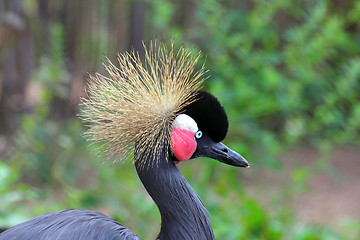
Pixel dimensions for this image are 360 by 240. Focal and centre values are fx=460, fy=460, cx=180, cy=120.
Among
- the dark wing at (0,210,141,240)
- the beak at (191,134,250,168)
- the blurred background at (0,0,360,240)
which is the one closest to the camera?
the dark wing at (0,210,141,240)

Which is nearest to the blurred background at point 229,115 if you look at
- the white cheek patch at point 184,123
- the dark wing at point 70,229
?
the dark wing at point 70,229

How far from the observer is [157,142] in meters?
1.27

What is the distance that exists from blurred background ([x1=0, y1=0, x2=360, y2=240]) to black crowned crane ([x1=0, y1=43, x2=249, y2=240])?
74 cm

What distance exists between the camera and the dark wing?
1.25 meters

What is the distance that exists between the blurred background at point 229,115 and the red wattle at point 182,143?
0.81 m

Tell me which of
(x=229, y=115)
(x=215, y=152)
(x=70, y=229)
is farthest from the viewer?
(x=229, y=115)

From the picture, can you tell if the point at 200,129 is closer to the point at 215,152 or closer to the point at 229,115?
the point at 215,152

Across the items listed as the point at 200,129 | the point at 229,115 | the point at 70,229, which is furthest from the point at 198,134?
the point at 229,115

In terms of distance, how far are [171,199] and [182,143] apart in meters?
0.17

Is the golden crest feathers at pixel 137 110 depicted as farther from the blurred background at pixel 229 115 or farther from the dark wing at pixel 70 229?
the blurred background at pixel 229 115

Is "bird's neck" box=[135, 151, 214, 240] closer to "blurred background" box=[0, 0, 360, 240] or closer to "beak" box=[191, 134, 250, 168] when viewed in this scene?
"beak" box=[191, 134, 250, 168]

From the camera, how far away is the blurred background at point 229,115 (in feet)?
8.14

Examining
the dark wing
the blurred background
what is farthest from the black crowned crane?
the blurred background

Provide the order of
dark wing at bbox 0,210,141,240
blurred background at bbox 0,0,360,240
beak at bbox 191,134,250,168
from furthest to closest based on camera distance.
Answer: blurred background at bbox 0,0,360,240 < beak at bbox 191,134,250,168 < dark wing at bbox 0,210,141,240
